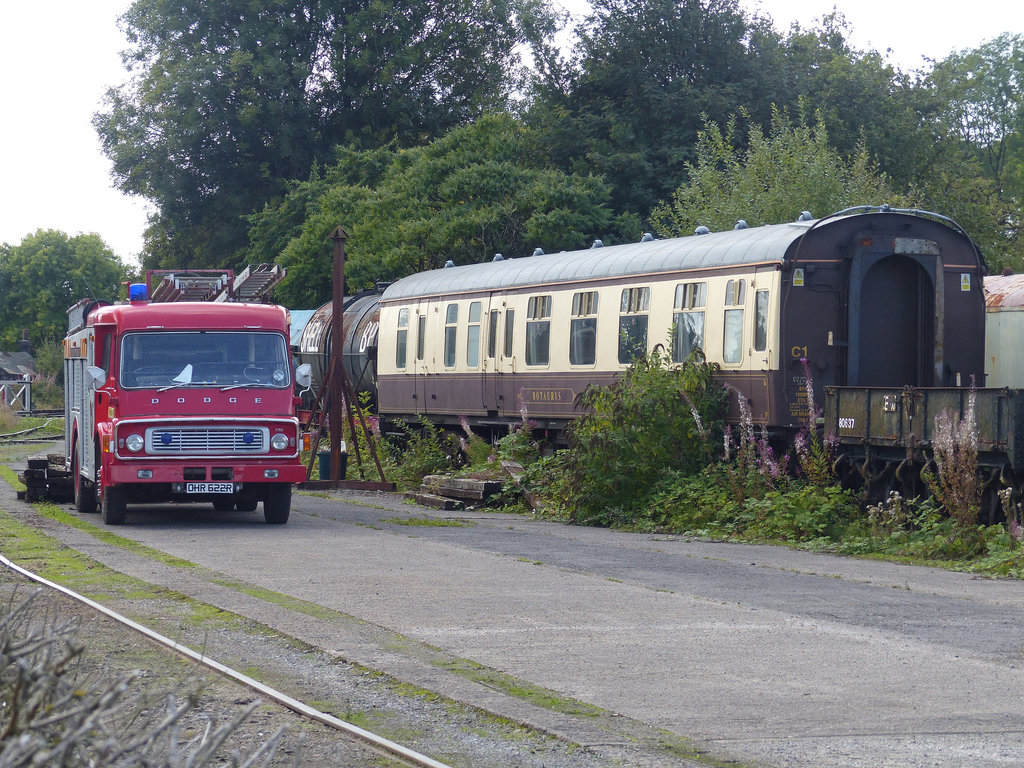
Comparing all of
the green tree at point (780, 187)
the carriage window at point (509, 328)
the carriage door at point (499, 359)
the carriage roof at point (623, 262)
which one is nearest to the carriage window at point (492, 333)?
the carriage door at point (499, 359)

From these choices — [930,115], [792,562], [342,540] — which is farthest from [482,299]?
[930,115]

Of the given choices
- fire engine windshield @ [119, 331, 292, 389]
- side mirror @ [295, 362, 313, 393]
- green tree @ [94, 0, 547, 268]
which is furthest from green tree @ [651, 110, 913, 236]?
green tree @ [94, 0, 547, 268]

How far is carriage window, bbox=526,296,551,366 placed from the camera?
23578mm

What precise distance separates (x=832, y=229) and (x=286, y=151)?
4019 centimetres

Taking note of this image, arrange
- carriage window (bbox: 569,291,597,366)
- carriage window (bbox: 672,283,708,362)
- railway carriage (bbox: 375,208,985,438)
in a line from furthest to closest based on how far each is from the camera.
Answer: carriage window (bbox: 569,291,597,366)
carriage window (bbox: 672,283,708,362)
railway carriage (bbox: 375,208,985,438)

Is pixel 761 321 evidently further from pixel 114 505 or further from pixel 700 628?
pixel 700 628

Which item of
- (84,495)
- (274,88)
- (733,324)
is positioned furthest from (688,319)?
(274,88)

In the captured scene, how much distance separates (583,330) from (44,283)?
4784 inches

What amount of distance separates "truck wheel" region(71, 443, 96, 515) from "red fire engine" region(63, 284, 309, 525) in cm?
102

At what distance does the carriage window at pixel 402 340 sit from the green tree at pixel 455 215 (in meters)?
6.50

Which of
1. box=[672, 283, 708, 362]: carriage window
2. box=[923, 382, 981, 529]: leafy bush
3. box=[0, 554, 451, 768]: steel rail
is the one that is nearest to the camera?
box=[0, 554, 451, 768]: steel rail

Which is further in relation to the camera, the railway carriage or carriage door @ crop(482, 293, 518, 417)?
carriage door @ crop(482, 293, 518, 417)

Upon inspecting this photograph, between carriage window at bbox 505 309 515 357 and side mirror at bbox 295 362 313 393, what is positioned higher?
carriage window at bbox 505 309 515 357

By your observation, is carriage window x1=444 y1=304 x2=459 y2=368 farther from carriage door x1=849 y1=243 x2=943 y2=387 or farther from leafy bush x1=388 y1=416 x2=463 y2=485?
carriage door x1=849 y1=243 x2=943 y2=387
